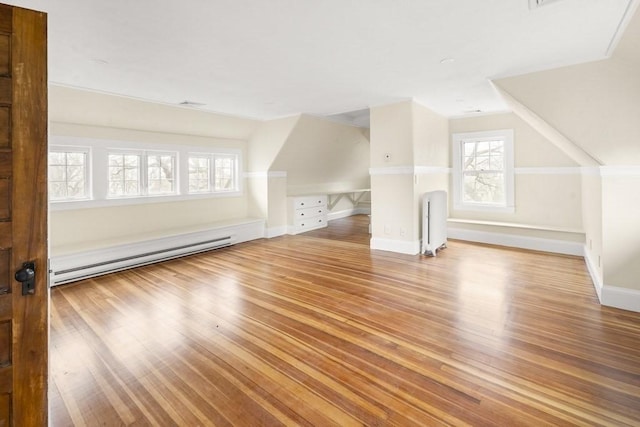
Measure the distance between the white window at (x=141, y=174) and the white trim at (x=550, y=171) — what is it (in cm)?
601

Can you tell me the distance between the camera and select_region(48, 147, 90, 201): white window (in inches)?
156

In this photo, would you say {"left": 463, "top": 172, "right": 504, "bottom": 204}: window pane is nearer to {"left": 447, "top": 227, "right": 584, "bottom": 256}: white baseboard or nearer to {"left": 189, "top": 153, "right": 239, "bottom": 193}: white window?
{"left": 447, "top": 227, "right": 584, "bottom": 256}: white baseboard

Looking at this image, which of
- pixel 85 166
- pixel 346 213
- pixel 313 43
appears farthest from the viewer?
pixel 346 213

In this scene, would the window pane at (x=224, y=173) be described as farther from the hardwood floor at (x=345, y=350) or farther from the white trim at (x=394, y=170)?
the white trim at (x=394, y=170)

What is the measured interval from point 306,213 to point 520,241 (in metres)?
4.09

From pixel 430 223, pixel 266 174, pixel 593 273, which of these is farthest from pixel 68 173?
pixel 593 273

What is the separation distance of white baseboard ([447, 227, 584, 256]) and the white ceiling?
8.49 feet

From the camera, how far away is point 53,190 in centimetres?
396

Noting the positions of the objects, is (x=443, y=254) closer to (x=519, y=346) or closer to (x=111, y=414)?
(x=519, y=346)

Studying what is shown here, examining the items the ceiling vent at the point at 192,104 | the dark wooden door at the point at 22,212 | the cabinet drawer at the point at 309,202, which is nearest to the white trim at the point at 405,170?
the cabinet drawer at the point at 309,202

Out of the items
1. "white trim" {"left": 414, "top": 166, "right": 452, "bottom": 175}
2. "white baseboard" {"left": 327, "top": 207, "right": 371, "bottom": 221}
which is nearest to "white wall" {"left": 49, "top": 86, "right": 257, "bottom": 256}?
"white trim" {"left": 414, "top": 166, "right": 452, "bottom": 175}

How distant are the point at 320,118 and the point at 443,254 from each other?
10.9 feet

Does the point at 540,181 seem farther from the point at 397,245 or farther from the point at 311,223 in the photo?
the point at 311,223

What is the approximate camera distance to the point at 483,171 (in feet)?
18.0
